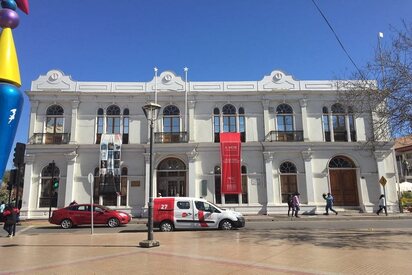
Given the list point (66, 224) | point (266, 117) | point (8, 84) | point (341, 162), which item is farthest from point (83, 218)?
point (341, 162)

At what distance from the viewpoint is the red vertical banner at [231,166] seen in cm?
2706

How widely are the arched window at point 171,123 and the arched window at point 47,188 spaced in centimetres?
908

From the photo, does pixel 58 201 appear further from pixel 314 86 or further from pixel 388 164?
pixel 388 164

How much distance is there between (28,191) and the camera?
2666cm

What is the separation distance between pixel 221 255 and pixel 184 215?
7806 millimetres

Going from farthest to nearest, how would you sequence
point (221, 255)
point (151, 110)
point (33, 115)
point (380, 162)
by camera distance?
point (33, 115) → point (380, 162) → point (151, 110) → point (221, 255)

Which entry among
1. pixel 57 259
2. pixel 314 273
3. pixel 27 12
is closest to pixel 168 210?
pixel 57 259

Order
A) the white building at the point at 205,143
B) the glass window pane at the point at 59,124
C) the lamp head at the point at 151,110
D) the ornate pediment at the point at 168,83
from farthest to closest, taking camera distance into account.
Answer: the ornate pediment at the point at 168,83 → the glass window pane at the point at 59,124 → the white building at the point at 205,143 → the lamp head at the point at 151,110

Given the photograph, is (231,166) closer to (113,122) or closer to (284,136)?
(284,136)

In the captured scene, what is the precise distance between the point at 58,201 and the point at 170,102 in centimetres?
1176

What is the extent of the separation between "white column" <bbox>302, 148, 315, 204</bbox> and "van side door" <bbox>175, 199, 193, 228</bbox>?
42.1ft

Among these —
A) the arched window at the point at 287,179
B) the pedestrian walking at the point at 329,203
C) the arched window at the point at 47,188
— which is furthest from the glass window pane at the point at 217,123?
the arched window at the point at 47,188

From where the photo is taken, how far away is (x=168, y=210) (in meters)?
17.6

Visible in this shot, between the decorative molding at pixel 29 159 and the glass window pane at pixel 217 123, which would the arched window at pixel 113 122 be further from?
the glass window pane at pixel 217 123
